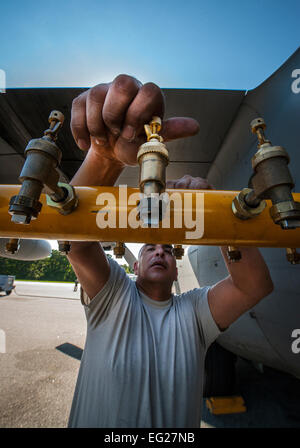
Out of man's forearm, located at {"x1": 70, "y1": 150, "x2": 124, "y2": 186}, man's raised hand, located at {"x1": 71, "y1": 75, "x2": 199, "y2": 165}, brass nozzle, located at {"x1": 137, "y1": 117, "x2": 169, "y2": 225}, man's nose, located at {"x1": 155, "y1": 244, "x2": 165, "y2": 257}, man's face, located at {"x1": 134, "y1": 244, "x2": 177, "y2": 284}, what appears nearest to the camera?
brass nozzle, located at {"x1": 137, "y1": 117, "x2": 169, "y2": 225}

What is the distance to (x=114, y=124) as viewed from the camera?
2.42 ft

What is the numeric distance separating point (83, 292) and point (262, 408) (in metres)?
3.06

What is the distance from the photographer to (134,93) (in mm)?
712

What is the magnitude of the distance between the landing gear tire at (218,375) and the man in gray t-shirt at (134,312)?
160 cm

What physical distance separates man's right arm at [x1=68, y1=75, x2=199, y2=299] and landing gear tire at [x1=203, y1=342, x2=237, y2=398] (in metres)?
2.86

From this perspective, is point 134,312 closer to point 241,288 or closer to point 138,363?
point 138,363

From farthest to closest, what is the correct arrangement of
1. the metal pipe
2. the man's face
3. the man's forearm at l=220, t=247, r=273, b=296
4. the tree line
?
the tree line
the man's face
the man's forearm at l=220, t=247, r=273, b=296
the metal pipe

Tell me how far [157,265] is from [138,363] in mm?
800

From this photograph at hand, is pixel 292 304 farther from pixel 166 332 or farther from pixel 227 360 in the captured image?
pixel 227 360

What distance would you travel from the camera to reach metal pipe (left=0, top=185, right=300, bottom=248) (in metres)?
0.59

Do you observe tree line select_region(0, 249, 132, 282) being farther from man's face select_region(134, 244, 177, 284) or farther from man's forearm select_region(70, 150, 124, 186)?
man's forearm select_region(70, 150, 124, 186)

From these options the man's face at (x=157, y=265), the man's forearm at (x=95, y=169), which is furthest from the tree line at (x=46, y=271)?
the man's forearm at (x=95, y=169)

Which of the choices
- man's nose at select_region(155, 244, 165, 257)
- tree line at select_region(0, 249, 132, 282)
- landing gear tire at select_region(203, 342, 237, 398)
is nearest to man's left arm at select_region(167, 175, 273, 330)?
man's nose at select_region(155, 244, 165, 257)

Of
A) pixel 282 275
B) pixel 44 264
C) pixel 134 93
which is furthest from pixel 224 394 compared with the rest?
pixel 44 264
